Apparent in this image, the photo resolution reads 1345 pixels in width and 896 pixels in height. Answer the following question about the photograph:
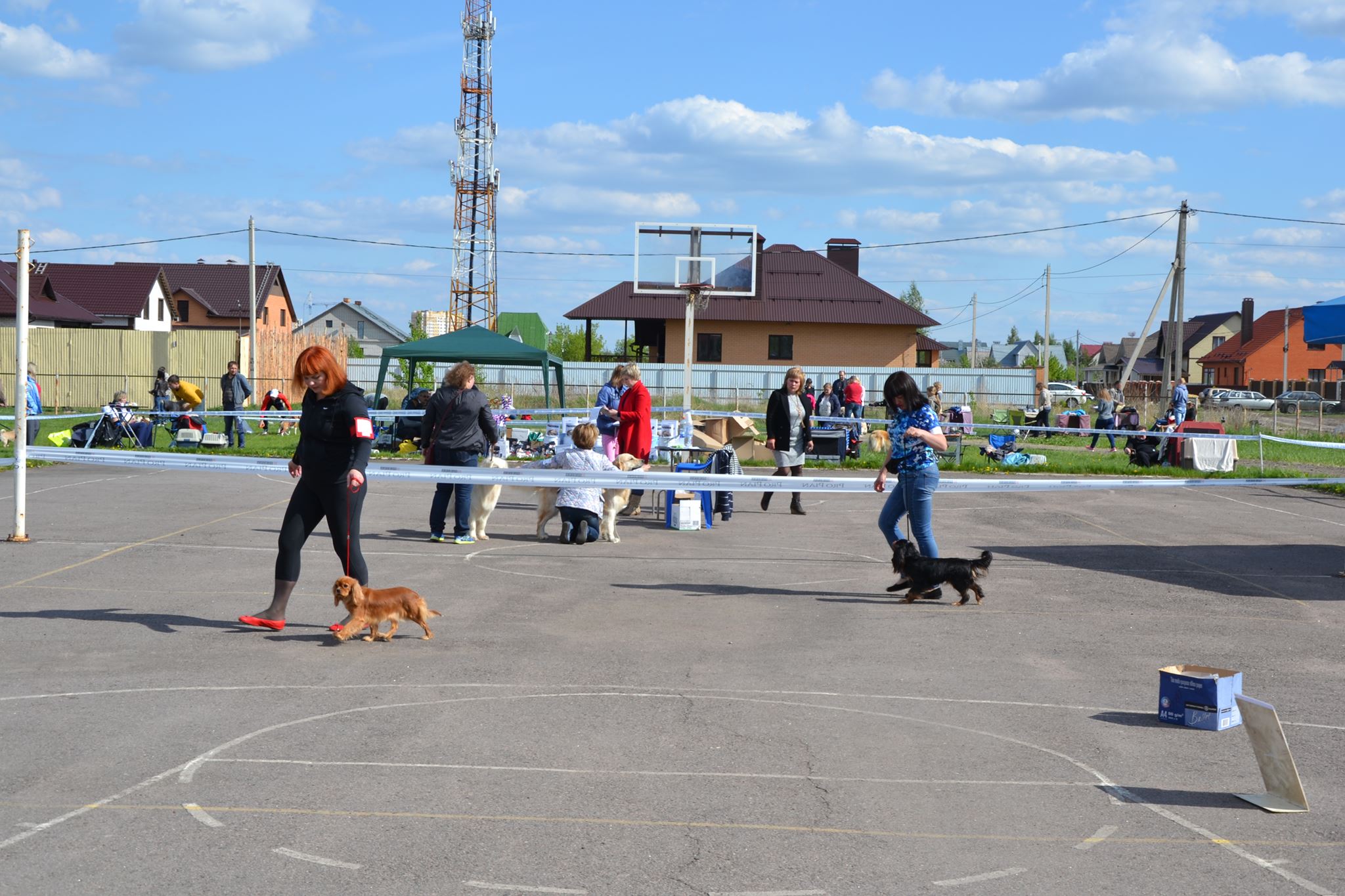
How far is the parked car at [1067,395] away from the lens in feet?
191

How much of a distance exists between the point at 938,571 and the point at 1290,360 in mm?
100312

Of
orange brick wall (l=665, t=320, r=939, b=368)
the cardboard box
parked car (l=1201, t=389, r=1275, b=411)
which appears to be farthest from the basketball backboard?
parked car (l=1201, t=389, r=1275, b=411)

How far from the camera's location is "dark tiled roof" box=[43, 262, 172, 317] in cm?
6066

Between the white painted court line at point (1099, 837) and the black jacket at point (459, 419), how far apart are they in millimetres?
8949

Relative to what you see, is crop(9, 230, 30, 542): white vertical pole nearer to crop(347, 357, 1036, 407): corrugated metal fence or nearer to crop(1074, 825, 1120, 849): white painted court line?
crop(1074, 825, 1120, 849): white painted court line

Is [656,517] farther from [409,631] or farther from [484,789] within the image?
[484,789]

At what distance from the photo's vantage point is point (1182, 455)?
84.8ft

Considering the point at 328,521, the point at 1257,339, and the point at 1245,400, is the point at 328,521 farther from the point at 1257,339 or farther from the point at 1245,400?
the point at 1257,339

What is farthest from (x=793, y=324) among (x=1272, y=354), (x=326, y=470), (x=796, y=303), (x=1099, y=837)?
(x=1272, y=354)

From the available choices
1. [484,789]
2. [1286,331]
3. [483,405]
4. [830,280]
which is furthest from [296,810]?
[1286,331]

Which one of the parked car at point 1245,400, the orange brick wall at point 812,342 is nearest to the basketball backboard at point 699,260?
the orange brick wall at point 812,342

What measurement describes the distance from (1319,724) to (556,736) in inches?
155

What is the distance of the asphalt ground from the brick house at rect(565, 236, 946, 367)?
4430 centimetres

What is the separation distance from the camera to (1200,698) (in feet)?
21.3
